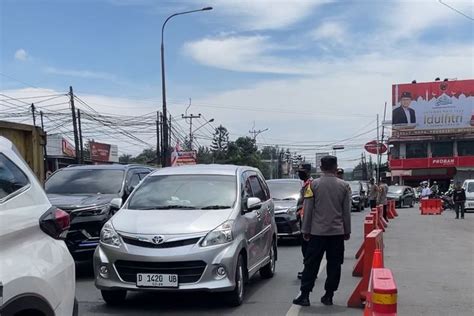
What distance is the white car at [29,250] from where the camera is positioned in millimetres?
3100

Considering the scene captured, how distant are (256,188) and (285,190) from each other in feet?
20.6

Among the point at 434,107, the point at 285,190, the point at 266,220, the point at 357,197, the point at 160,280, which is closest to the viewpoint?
the point at 160,280

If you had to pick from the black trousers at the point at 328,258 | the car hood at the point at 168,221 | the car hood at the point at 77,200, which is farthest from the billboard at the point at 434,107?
the car hood at the point at 168,221

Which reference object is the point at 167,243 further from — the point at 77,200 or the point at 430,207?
the point at 430,207

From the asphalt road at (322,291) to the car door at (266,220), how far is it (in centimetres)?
57

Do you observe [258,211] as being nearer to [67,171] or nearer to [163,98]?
[67,171]

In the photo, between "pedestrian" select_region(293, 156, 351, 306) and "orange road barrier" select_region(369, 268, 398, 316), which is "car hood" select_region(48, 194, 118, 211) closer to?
"pedestrian" select_region(293, 156, 351, 306)

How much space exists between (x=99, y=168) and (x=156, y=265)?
193 inches

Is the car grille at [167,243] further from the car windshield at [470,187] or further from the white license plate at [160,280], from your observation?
the car windshield at [470,187]

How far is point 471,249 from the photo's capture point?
13648mm

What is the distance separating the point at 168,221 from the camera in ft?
22.8

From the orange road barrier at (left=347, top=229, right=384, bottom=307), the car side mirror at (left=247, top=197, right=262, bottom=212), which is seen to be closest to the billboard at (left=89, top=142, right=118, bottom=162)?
the car side mirror at (left=247, top=197, right=262, bottom=212)

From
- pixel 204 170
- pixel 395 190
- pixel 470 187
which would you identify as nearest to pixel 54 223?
pixel 204 170

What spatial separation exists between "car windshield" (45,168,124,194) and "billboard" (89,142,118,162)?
46.1m
